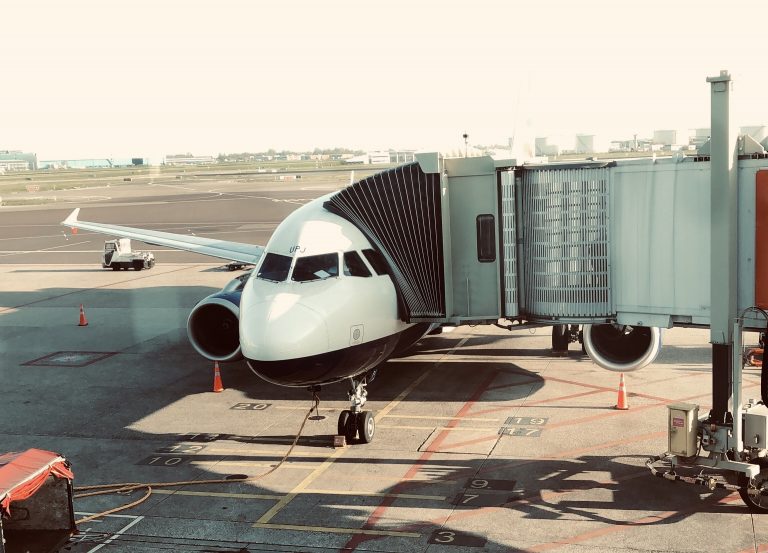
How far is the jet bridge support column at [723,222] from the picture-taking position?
45.9ft

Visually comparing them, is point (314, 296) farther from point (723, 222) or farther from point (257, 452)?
point (723, 222)

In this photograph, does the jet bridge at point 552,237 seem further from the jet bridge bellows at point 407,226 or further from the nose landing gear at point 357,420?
→ the nose landing gear at point 357,420

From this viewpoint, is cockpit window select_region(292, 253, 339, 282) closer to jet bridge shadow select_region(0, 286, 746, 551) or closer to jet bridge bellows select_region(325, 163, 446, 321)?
jet bridge bellows select_region(325, 163, 446, 321)

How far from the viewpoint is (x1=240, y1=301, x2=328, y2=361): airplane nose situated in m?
16.2

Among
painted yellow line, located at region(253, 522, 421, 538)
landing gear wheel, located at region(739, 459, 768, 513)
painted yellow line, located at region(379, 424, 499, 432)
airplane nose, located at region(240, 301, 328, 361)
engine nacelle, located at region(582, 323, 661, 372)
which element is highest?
airplane nose, located at region(240, 301, 328, 361)

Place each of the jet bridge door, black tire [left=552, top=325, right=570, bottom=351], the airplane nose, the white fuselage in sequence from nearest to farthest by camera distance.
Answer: the airplane nose, the white fuselage, the jet bridge door, black tire [left=552, top=325, right=570, bottom=351]

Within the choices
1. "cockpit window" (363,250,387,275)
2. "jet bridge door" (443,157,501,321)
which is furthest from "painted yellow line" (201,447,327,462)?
"jet bridge door" (443,157,501,321)

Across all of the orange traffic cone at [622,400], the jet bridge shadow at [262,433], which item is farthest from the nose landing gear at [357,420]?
the orange traffic cone at [622,400]

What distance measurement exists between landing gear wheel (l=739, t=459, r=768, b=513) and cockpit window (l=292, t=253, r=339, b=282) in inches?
346

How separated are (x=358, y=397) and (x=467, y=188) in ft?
17.0

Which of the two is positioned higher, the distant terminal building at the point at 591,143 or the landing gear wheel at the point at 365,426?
the distant terminal building at the point at 591,143

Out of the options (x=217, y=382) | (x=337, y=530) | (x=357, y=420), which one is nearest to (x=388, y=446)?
(x=357, y=420)

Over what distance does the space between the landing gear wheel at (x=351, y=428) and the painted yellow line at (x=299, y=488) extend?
1.38ft

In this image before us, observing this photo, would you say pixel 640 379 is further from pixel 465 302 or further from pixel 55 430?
pixel 55 430
